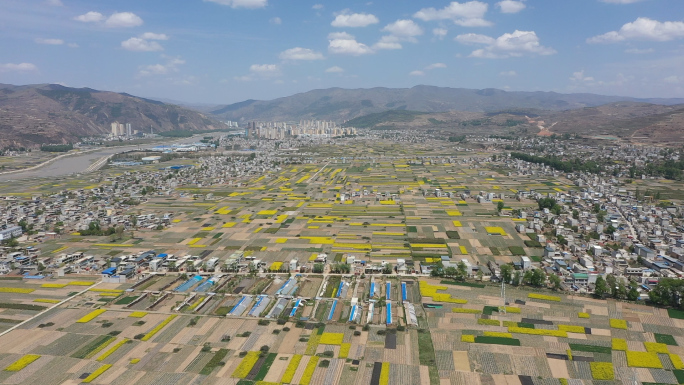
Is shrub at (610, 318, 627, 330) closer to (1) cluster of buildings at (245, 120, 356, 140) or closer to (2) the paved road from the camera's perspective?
(2) the paved road

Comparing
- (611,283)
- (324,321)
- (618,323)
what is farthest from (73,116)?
(618,323)

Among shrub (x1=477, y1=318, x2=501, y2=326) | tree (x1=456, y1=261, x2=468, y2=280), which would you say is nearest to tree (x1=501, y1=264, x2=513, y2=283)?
tree (x1=456, y1=261, x2=468, y2=280)

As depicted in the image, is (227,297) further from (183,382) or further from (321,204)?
(321,204)

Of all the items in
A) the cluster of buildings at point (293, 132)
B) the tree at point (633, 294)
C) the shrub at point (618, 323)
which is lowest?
the shrub at point (618, 323)

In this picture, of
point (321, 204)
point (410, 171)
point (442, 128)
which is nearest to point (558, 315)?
point (321, 204)

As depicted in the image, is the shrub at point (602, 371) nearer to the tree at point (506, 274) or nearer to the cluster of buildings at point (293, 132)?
the tree at point (506, 274)

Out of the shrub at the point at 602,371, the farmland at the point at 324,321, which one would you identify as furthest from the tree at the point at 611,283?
the shrub at the point at 602,371
